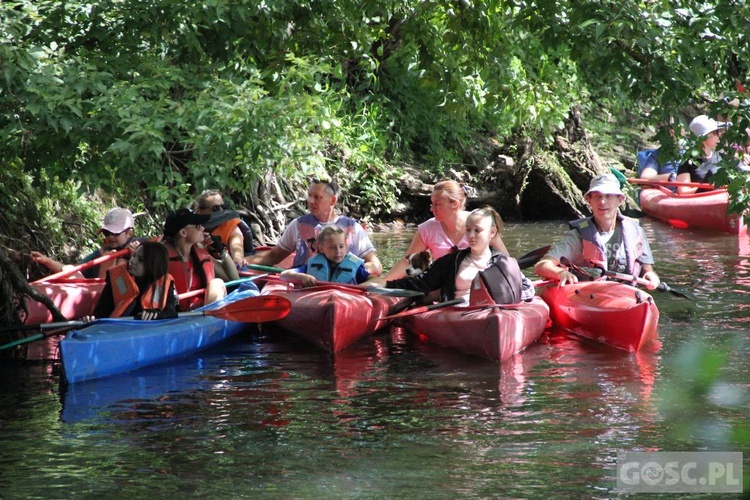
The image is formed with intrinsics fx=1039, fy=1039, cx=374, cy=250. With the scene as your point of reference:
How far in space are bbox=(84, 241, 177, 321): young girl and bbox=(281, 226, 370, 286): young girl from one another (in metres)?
1.12

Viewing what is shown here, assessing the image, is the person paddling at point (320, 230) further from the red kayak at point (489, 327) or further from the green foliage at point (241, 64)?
the red kayak at point (489, 327)

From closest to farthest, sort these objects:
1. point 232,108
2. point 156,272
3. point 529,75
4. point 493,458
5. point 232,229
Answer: point 493,458, point 156,272, point 232,108, point 232,229, point 529,75

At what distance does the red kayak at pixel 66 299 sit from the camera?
284 inches

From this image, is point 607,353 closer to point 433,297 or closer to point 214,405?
point 433,297

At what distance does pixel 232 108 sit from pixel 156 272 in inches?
49.0

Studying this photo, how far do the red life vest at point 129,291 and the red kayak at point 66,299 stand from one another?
0.91m

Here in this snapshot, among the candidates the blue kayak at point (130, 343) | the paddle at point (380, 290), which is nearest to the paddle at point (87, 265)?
the blue kayak at point (130, 343)

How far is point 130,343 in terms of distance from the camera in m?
6.21

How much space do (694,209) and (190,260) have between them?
7.78m

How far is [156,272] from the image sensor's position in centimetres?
652

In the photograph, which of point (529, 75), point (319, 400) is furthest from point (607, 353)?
point (529, 75)

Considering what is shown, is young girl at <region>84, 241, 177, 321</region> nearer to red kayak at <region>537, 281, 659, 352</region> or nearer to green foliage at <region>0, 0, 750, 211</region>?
green foliage at <region>0, 0, 750, 211</region>

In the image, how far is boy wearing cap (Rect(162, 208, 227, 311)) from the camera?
7.01 m

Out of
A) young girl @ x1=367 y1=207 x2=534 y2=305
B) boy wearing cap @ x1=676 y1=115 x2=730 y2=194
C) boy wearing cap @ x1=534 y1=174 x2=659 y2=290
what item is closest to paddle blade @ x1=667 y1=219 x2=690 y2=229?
boy wearing cap @ x1=676 y1=115 x2=730 y2=194
